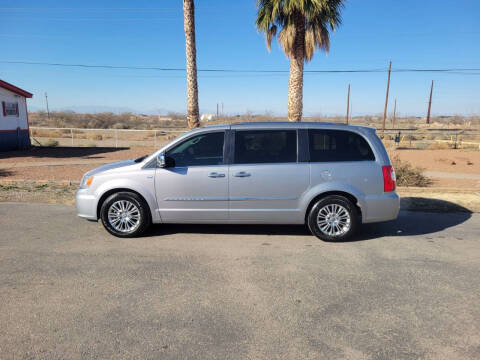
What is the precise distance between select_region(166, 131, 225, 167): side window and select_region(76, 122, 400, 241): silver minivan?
0.02 metres

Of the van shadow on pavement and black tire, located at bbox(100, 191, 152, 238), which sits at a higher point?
black tire, located at bbox(100, 191, 152, 238)

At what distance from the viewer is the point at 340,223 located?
5.79m

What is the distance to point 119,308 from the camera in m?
3.70

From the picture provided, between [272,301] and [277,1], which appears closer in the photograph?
[272,301]

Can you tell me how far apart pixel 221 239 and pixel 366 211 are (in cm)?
224

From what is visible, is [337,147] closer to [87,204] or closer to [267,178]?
[267,178]

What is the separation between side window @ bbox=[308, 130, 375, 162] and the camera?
5785 millimetres

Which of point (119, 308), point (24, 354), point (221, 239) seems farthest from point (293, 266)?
point (24, 354)

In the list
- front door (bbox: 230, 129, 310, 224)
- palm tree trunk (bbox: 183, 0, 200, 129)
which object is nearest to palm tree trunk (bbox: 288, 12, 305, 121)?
palm tree trunk (bbox: 183, 0, 200, 129)

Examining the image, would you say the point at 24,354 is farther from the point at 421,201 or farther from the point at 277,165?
the point at 421,201

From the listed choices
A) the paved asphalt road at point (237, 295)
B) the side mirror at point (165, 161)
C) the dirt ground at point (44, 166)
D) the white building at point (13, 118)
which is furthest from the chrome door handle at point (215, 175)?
the white building at point (13, 118)

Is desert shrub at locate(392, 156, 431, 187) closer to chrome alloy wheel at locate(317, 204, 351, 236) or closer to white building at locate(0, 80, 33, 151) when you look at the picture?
chrome alloy wheel at locate(317, 204, 351, 236)

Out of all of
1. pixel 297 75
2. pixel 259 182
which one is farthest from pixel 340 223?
pixel 297 75

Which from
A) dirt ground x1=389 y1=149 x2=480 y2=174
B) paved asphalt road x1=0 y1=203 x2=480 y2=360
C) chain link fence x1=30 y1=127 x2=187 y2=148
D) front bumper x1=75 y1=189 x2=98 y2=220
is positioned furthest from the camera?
chain link fence x1=30 y1=127 x2=187 y2=148
